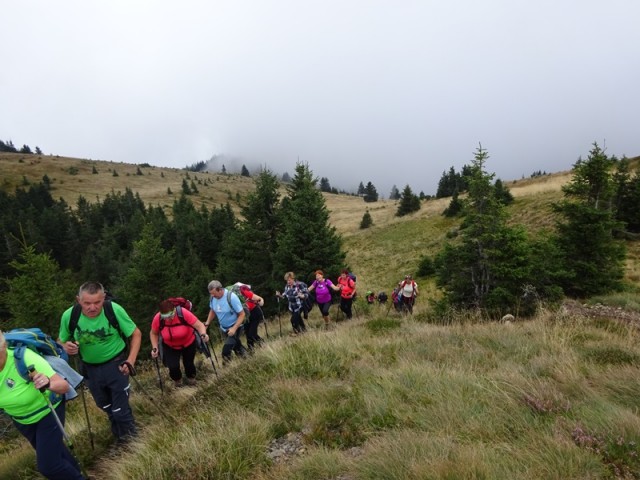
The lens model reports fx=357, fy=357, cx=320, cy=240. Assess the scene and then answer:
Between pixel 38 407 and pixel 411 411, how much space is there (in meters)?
3.43

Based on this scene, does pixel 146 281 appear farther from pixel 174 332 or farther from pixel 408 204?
pixel 408 204

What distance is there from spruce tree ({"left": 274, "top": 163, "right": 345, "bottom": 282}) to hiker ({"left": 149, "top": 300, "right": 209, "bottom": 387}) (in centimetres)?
1029

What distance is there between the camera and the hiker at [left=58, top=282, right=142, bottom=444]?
166 inches

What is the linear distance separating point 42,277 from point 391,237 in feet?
99.5

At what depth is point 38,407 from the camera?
3.18m

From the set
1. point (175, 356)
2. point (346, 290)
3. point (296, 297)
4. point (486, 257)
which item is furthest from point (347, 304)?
point (175, 356)

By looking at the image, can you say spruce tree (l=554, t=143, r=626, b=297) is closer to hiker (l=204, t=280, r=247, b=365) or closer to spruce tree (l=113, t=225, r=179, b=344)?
hiker (l=204, t=280, r=247, b=365)

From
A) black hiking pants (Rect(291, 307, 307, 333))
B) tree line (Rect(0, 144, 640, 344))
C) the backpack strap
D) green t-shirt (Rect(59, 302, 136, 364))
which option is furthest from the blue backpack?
tree line (Rect(0, 144, 640, 344))

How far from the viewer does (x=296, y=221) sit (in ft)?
55.7

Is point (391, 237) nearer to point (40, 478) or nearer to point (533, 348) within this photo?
point (533, 348)

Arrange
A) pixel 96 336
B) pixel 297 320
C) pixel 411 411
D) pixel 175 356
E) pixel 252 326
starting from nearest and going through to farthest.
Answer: pixel 411 411 → pixel 96 336 → pixel 175 356 → pixel 252 326 → pixel 297 320

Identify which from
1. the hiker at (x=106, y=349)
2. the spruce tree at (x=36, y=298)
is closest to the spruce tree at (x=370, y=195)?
the spruce tree at (x=36, y=298)

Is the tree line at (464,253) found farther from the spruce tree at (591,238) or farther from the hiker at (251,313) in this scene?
the hiker at (251,313)

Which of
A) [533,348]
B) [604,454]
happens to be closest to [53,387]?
[604,454]
